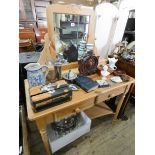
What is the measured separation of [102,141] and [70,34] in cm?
129

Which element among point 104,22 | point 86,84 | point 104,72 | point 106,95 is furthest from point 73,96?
point 104,22

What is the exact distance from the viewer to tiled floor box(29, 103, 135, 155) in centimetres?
126

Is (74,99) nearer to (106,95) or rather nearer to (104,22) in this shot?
(106,95)

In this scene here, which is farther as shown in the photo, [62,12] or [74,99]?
[62,12]

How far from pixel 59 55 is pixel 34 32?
1491mm

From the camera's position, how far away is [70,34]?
1175 mm

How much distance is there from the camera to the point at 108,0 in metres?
1.87

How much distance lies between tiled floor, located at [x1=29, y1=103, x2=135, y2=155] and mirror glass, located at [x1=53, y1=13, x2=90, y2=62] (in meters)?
0.97

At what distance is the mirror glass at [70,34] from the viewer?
42.3 inches

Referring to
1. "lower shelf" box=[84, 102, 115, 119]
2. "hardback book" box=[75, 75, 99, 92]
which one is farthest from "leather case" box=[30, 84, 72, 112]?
"lower shelf" box=[84, 102, 115, 119]

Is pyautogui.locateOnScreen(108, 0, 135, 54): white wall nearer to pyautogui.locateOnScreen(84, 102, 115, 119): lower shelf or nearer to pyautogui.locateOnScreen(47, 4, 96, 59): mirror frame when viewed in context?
pyautogui.locateOnScreen(47, 4, 96, 59): mirror frame
